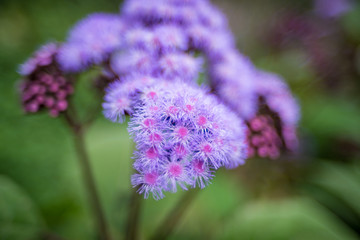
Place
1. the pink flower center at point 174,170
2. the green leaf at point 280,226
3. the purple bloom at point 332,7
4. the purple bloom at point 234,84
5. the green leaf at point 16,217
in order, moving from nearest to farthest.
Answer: the pink flower center at point 174,170, the purple bloom at point 234,84, the green leaf at point 16,217, the green leaf at point 280,226, the purple bloom at point 332,7

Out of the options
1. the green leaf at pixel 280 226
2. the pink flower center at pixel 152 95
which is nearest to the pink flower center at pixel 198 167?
the pink flower center at pixel 152 95

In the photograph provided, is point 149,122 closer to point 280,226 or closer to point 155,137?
point 155,137

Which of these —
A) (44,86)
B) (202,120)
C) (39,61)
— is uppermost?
(39,61)

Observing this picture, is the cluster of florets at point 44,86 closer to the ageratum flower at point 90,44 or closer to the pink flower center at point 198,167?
the ageratum flower at point 90,44

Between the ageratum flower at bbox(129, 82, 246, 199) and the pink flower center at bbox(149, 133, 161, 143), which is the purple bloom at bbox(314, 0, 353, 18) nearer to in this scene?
the ageratum flower at bbox(129, 82, 246, 199)

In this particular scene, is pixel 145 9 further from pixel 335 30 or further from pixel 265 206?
pixel 335 30

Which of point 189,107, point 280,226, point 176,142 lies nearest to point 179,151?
point 176,142

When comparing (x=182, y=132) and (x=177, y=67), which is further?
(x=177, y=67)
